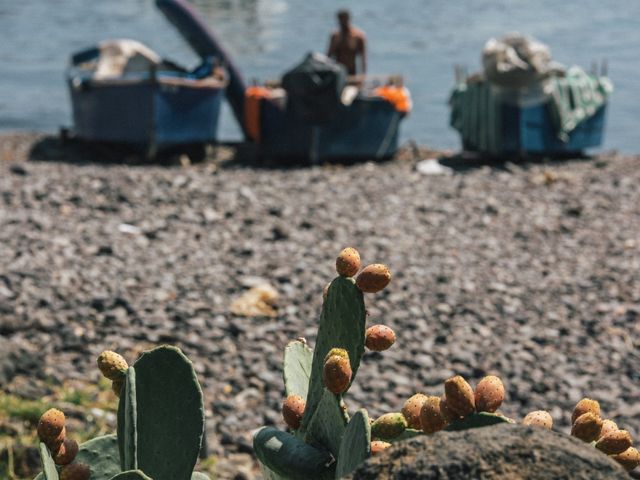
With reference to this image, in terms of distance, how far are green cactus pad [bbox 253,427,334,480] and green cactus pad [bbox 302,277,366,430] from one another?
4.4 inches

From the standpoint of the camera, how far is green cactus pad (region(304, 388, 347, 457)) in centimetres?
152

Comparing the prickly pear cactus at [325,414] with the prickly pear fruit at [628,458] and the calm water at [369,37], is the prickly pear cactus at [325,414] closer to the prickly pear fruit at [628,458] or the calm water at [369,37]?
the prickly pear fruit at [628,458]

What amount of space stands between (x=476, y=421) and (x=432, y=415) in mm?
58

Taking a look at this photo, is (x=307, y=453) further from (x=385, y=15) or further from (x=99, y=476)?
(x=385, y=15)

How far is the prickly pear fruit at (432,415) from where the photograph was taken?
4.28 feet

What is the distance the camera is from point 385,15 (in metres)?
47.8

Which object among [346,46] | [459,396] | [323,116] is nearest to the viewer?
[459,396]

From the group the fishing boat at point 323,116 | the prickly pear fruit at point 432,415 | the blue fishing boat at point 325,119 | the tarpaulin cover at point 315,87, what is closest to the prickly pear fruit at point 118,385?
the prickly pear fruit at point 432,415

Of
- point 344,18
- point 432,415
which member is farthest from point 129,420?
point 344,18

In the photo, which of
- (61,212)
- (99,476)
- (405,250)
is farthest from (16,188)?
(99,476)

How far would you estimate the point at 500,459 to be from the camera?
1.13m

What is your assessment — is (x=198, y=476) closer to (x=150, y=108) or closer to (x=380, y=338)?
(x=380, y=338)

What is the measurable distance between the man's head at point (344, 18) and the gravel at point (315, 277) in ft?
11.4

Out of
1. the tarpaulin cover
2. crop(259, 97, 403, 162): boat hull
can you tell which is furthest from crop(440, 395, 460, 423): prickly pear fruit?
crop(259, 97, 403, 162): boat hull
